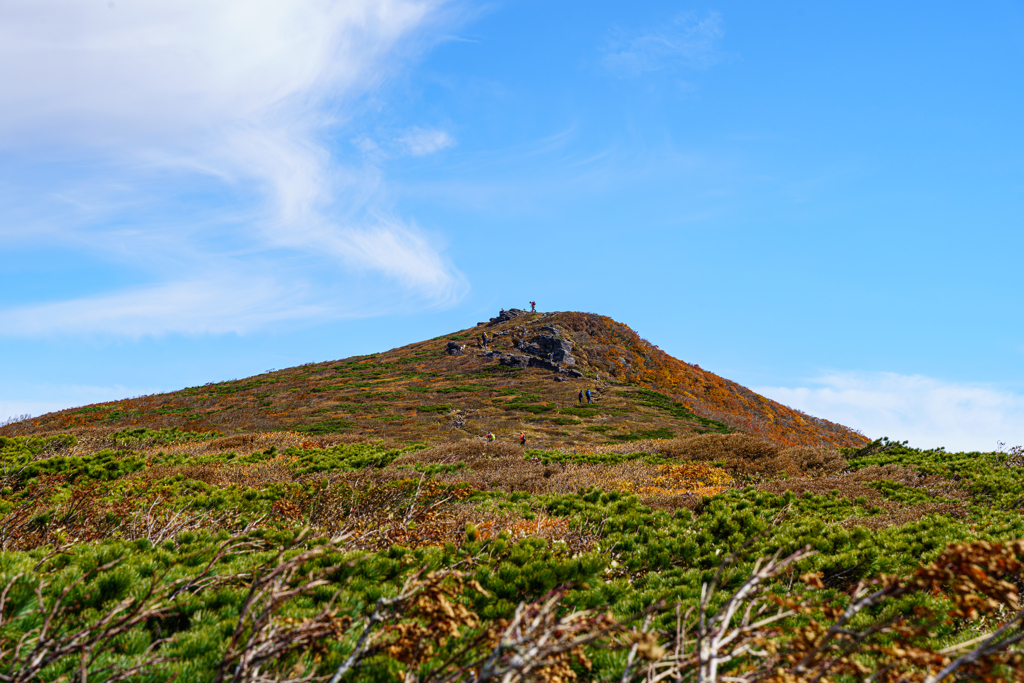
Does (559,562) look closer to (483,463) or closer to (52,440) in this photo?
(483,463)

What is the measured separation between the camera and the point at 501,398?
43.9 metres

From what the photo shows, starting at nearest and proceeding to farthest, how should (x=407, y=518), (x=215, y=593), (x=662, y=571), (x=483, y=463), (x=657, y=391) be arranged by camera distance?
(x=215, y=593)
(x=662, y=571)
(x=407, y=518)
(x=483, y=463)
(x=657, y=391)

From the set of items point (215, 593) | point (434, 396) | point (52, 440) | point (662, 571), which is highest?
point (434, 396)

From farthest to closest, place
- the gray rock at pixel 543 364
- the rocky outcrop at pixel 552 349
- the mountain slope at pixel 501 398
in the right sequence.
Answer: the rocky outcrop at pixel 552 349
the gray rock at pixel 543 364
the mountain slope at pixel 501 398

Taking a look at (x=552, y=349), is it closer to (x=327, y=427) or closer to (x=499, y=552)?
(x=327, y=427)

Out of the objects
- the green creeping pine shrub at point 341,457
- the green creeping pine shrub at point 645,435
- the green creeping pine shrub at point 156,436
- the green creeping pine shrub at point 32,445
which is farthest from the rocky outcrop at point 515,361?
the green creeping pine shrub at point 32,445

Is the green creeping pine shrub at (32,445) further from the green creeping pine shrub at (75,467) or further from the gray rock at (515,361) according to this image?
the gray rock at (515,361)

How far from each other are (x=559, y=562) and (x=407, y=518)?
121 inches

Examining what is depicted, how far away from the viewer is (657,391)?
49.6 meters

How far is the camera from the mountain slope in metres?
36.1

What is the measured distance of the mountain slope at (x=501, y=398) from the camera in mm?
36062

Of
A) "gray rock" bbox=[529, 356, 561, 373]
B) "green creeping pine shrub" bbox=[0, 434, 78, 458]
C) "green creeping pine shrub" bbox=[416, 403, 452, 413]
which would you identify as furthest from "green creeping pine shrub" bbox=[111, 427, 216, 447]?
"gray rock" bbox=[529, 356, 561, 373]

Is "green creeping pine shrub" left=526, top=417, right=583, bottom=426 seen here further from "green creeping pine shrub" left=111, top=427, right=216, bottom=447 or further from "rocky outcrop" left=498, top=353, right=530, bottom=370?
"green creeping pine shrub" left=111, top=427, right=216, bottom=447

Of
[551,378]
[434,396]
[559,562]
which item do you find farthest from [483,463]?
[551,378]
